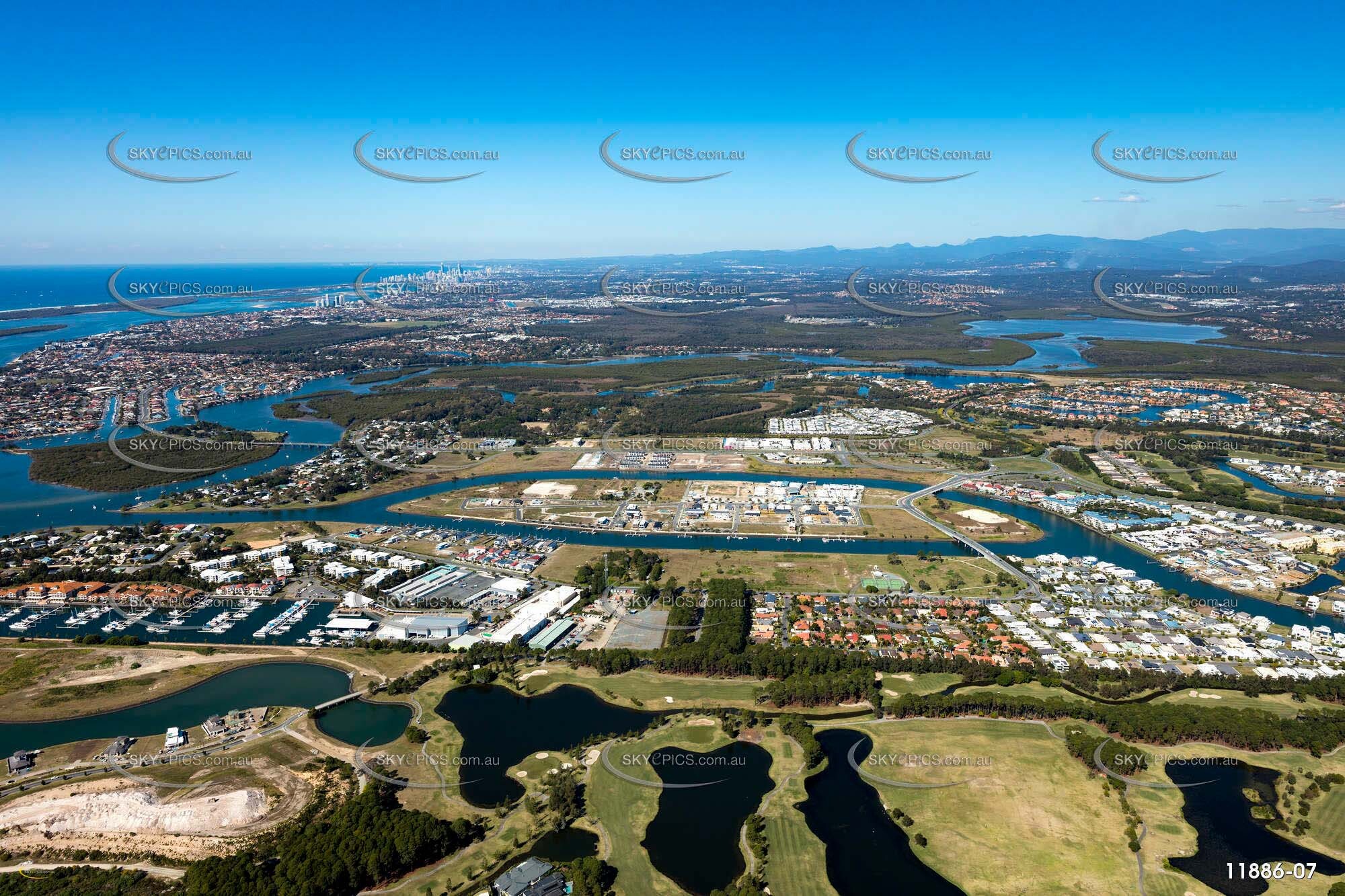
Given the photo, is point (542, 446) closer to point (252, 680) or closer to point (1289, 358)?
point (252, 680)

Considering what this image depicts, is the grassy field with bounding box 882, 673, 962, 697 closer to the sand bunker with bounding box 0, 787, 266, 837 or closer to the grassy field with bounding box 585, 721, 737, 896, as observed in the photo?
the grassy field with bounding box 585, 721, 737, 896

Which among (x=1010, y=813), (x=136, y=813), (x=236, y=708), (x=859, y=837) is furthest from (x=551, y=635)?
(x=1010, y=813)

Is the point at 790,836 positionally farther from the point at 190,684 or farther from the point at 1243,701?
the point at 190,684

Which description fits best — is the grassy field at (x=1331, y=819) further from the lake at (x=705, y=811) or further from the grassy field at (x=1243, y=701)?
the lake at (x=705, y=811)

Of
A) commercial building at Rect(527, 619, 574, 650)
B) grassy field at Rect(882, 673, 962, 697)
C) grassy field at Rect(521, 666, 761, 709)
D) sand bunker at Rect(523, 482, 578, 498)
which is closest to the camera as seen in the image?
grassy field at Rect(521, 666, 761, 709)

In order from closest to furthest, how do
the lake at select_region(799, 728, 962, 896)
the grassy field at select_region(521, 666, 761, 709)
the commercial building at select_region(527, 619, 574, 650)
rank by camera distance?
the lake at select_region(799, 728, 962, 896), the grassy field at select_region(521, 666, 761, 709), the commercial building at select_region(527, 619, 574, 650)

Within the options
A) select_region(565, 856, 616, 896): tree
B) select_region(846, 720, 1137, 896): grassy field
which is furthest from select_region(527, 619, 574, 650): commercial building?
select_region(846, 720, 1137, 896): grassy field
